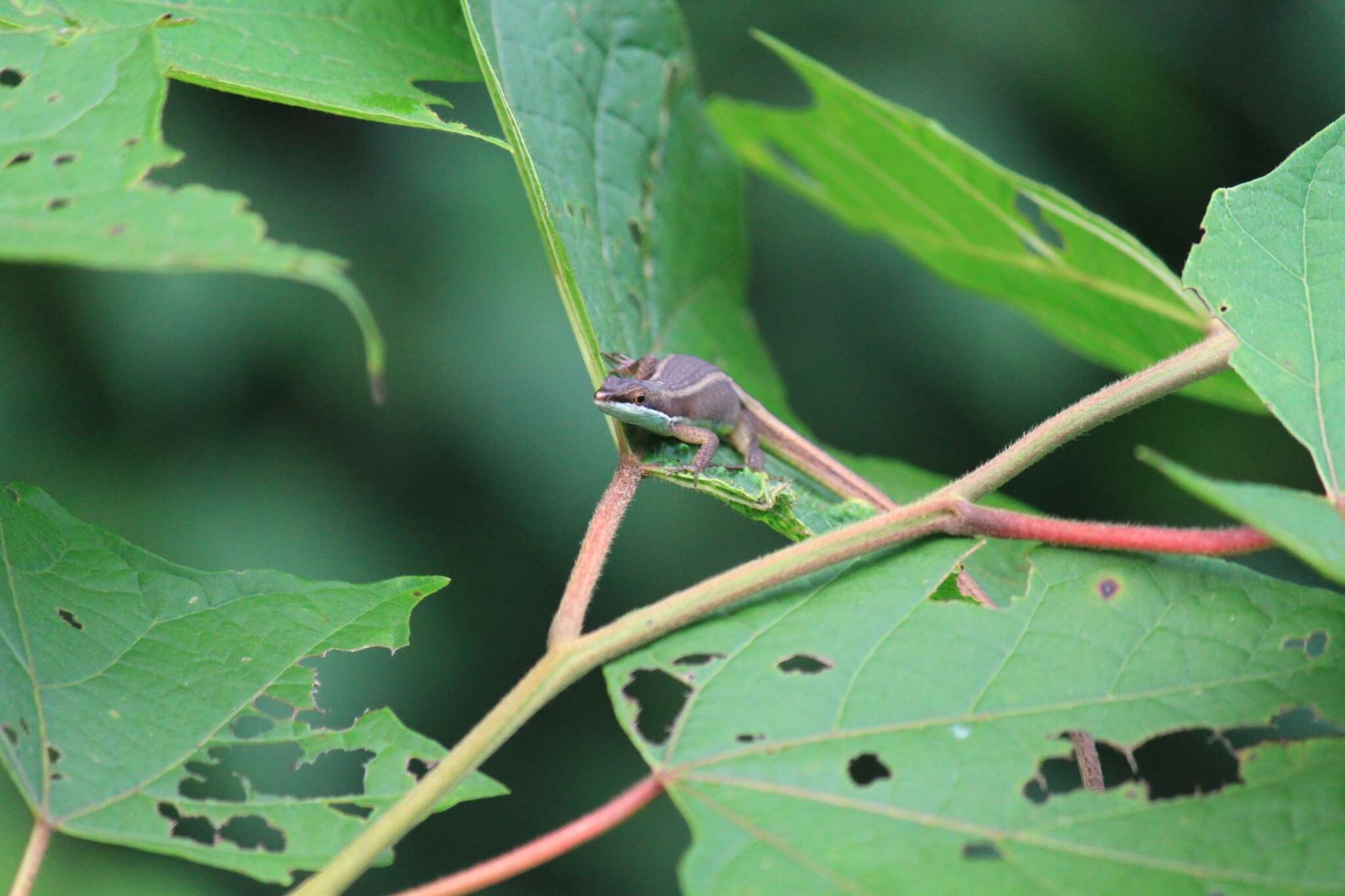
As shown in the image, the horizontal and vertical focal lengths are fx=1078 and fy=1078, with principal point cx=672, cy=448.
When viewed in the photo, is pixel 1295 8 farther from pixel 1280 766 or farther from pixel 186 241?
pixel 186 241

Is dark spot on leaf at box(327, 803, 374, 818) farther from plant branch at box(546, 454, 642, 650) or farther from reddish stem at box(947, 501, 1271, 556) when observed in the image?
reddish stem at box(947, 501, 1271, 556)

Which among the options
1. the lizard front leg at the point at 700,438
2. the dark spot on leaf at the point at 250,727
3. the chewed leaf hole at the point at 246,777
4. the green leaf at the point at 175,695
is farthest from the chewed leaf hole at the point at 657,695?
the dark spot on leaf at the point at 250,727

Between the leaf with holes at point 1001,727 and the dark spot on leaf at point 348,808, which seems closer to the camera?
the leaf with holes at point 1001,727

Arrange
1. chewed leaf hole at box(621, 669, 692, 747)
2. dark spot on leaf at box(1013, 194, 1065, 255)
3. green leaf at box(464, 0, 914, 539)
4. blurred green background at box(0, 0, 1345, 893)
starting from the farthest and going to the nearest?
chewed leaf hole at box(621, 669, 692, 747), blurred green background at box(0, 0, 1345, 893), dark spot on leaf at box(1013, 194, 1065, 255), green leaf at box(464, 0, 914, 539)

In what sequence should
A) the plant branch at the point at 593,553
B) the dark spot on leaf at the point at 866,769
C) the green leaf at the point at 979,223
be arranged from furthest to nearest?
1. the green leaf at the point at 979,223
2. the plant branch at the point at 593,553
3. the dark spot on leaf at the point at 866,769

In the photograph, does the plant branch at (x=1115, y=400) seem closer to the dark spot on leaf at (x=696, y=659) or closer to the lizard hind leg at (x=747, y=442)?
the dark spot on leaf at (x=696, y=659)

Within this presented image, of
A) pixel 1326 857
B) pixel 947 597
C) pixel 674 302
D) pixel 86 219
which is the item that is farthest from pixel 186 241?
pixel 674 302

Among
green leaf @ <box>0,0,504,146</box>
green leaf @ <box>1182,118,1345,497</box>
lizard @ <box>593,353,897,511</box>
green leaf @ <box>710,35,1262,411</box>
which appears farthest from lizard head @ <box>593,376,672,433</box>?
green leaf @ <box>1182,118,1345,497</box>
